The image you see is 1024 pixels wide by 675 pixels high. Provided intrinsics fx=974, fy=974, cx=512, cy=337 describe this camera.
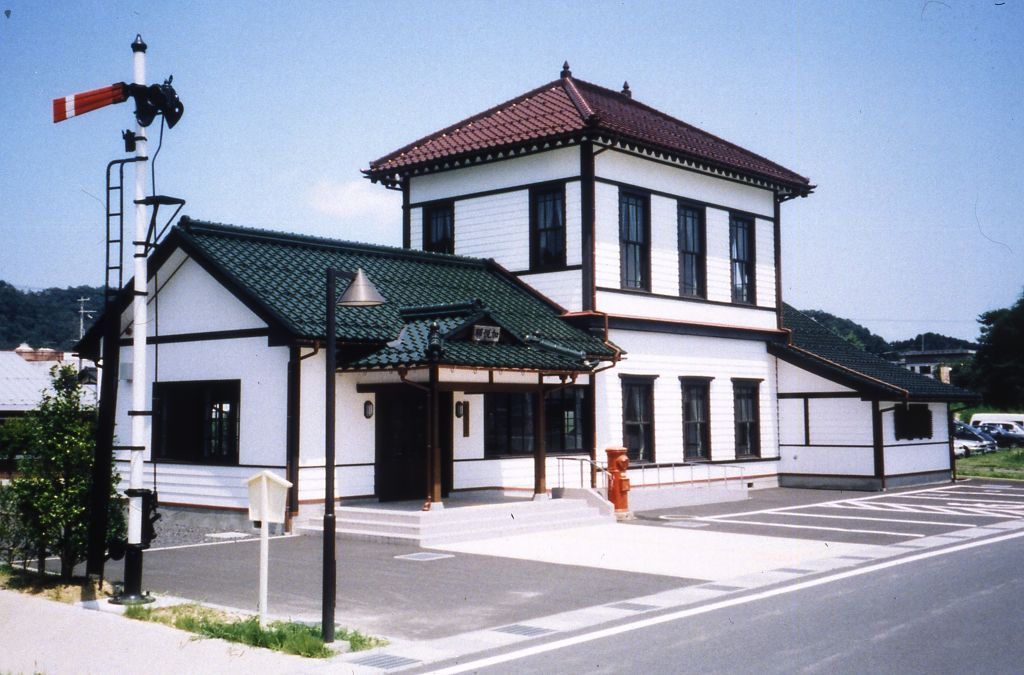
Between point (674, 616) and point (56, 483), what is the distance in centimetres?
731

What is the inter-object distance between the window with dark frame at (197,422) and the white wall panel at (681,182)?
9.61 m

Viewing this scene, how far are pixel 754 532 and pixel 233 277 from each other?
10483 millimetres

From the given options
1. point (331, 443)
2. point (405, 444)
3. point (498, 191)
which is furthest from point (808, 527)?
point (331, 443)

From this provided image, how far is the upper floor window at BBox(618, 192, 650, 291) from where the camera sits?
23.0m

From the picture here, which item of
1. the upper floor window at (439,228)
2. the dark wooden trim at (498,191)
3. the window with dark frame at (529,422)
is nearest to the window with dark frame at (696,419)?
the window with dark frame at (529,422)

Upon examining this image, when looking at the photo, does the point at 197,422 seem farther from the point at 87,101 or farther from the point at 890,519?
the point at 890,519

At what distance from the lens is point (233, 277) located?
1777 cm

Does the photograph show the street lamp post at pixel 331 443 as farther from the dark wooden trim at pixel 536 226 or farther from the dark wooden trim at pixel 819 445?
the dark wooden trim at pixel 819 445

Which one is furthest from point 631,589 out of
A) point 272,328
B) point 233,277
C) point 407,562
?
point 233,277

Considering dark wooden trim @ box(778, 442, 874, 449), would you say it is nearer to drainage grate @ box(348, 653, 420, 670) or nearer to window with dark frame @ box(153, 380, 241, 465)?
window with dark frame @ box(153, 380, 241, 465)

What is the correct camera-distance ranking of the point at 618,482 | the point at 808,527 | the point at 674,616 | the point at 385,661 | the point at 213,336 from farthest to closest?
the point at 618,482 < the point at 213,336 < the point at 808,527 < the point at 674,616 < the point at 385,661

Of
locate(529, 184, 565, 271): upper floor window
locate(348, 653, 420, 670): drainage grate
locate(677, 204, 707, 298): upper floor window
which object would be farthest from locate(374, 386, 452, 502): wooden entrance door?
locate(348, 653, 420, 670): drainage grate

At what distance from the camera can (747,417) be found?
26375mm

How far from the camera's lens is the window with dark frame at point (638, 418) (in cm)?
2292
